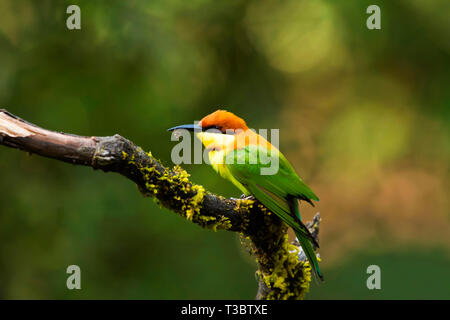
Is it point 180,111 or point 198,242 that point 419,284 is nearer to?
point 198,242

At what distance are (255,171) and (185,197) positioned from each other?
63 cm

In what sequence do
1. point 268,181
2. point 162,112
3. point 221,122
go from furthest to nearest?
point 162,112 → point 221,122 → point 268,181

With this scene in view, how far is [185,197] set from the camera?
7.57 feet

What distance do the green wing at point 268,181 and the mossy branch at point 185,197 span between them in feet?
0.33

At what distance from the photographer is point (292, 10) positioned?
206 inches

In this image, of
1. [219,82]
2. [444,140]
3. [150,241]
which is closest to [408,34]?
[444,140]

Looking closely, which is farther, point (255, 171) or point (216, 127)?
point (216, 127)

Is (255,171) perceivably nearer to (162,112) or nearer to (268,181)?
(268,181)

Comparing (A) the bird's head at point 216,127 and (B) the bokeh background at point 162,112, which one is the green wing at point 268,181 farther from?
(B) the bokeh background at point 162,112

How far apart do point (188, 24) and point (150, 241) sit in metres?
2.11

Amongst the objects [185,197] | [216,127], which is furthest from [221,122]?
[185,197]

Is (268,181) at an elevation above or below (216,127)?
below

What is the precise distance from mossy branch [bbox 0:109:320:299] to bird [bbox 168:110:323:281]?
0.38ft

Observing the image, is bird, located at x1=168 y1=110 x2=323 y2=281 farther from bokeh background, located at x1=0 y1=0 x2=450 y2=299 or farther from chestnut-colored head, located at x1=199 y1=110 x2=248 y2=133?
bokeh background, located at x1=0 y1=0 x2=450 y2=299
